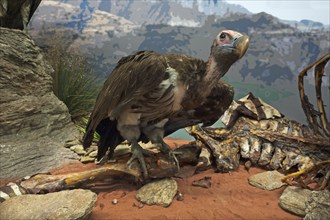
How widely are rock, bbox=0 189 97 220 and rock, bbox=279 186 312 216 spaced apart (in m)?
1.22

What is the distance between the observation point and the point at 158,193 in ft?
6.13

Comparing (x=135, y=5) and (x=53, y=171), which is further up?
(x=135, y=5)

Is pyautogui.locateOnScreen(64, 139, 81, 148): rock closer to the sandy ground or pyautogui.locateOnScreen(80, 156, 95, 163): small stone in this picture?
pyautogui.locateOnScreen(80, 156, 95, 163): small stone

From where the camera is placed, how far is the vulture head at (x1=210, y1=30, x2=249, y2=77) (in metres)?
1.64

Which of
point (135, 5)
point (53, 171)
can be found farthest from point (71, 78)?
point (135, 5)

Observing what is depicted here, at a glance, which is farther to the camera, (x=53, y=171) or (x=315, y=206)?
(x=53, y=171)

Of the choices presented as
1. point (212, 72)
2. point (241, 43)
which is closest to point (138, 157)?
point (212, 72)

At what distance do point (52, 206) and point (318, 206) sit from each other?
57.3 inches

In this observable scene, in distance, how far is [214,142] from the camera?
2.50 metres

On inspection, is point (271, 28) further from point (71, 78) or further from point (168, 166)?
point (168, 166)

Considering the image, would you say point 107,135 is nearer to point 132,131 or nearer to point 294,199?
point 132,131

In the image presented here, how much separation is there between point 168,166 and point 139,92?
0.64 metres

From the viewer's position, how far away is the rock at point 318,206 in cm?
144

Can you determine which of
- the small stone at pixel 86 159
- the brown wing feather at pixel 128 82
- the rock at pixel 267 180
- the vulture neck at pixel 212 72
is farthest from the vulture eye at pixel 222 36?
the small stone at pixel 86 159
